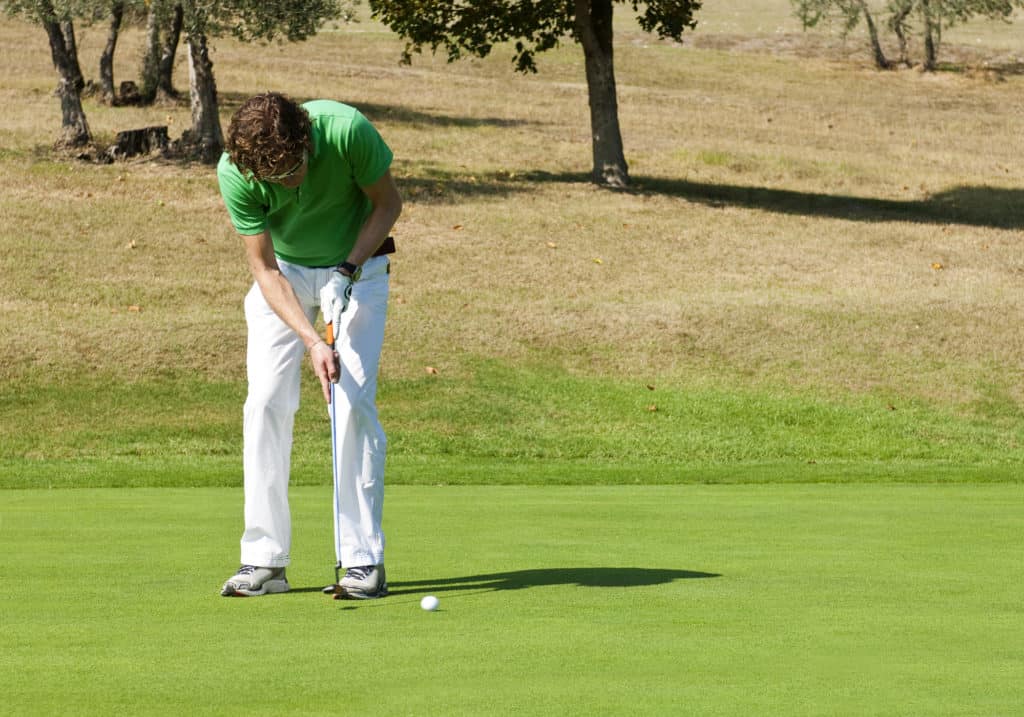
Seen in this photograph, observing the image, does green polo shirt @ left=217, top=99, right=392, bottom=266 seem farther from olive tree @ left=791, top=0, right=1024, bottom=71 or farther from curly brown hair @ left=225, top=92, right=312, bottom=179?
olive tree @ left=791, top=0, right=1024, bottom=71

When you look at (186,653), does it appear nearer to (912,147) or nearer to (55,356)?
(55,356)

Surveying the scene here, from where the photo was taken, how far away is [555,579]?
249 inches

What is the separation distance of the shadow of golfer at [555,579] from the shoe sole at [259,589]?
445 mm

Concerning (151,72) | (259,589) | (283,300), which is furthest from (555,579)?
(151,72)

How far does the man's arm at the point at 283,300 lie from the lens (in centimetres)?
600

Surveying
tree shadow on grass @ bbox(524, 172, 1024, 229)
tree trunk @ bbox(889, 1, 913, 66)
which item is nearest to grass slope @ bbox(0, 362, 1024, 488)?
tree shadow on grass @ bbox(524, 172, 1024, 229)

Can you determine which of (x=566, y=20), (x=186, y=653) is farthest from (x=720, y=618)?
(x=566, y=20)

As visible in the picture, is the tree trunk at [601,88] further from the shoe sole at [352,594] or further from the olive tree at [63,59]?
the shoe sole at [352,594]

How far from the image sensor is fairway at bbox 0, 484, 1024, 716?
13.6 feet

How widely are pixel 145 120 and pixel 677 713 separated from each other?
1245 inches

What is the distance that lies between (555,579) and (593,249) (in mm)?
18209

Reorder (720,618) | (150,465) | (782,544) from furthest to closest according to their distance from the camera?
(150,465)
(782,544)
(720,618)

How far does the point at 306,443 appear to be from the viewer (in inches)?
601

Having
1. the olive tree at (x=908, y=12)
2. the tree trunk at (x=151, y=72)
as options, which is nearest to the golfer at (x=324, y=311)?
the tree trunk at (x=151, y=72)
